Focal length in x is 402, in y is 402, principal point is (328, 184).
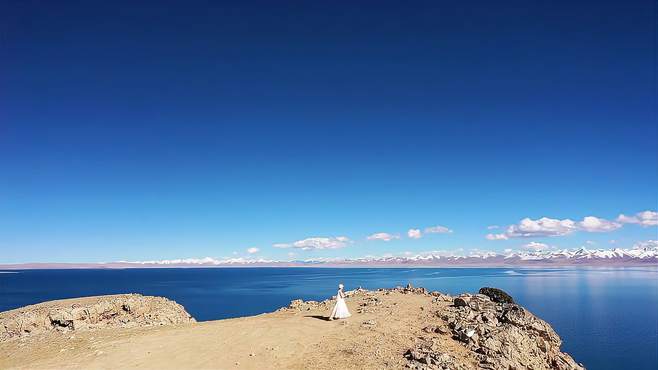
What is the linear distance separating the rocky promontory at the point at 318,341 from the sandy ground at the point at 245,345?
0.16 feet

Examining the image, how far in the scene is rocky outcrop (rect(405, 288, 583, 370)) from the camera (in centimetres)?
1914

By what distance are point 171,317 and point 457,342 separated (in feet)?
80.8

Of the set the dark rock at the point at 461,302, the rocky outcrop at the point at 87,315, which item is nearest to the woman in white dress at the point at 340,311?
the dark rock at the point at 461,302

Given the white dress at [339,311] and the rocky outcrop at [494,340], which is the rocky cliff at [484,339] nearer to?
the rocky outcrop at [494,340]

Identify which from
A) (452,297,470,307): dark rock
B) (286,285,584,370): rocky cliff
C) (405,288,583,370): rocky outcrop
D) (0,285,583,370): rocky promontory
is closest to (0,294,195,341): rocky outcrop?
(0,285,583,370): rocky promontory

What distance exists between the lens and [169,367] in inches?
727

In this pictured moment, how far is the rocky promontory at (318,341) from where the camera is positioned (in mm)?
18922

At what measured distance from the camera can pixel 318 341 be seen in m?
21.1

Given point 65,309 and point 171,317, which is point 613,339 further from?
point 65,309

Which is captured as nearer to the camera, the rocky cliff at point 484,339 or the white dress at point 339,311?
the rocky cliff at point 484,339

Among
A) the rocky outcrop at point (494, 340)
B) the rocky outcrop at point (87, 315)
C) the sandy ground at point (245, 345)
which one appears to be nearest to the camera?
the sandy ground at point (245, 345)

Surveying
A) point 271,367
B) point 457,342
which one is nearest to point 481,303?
point 457,342

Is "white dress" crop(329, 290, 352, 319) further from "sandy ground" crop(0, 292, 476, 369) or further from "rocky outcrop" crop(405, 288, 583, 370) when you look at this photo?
"rocky outcrop" crop(405, 288, 583, 370)

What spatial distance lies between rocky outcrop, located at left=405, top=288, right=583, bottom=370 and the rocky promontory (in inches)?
2.2
